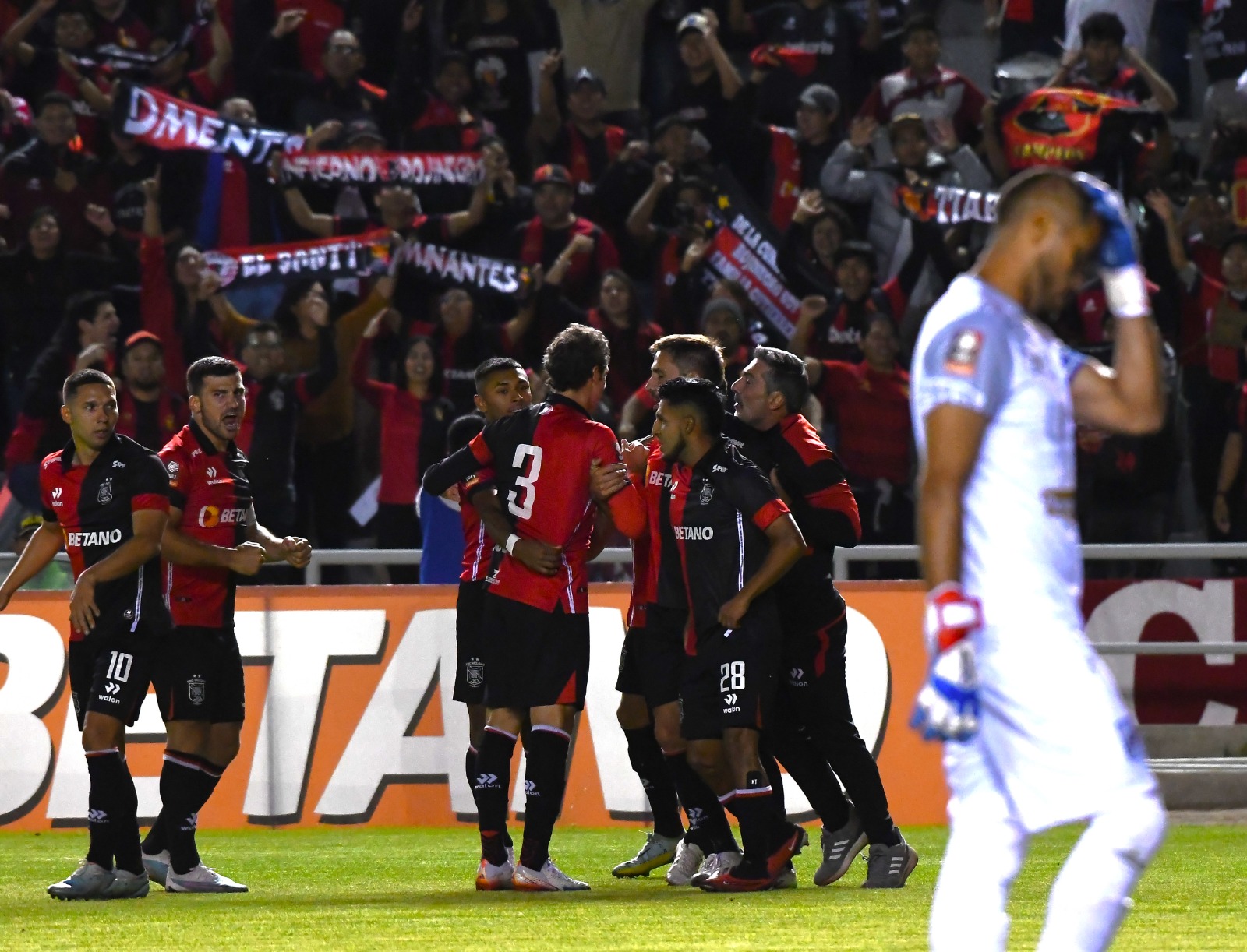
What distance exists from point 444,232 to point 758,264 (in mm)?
2299

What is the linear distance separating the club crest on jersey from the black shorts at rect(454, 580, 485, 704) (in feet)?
15.7

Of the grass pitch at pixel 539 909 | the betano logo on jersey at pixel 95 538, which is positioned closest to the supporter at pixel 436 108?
the grass pitch at pixel 539 909

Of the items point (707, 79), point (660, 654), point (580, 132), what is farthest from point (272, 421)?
point (660, 654)

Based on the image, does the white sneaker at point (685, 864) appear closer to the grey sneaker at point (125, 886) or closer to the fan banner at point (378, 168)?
the grey sneaker at point (125, 886)

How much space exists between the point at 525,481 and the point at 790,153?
24.2 feet

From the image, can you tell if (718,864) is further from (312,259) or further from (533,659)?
(312,259)

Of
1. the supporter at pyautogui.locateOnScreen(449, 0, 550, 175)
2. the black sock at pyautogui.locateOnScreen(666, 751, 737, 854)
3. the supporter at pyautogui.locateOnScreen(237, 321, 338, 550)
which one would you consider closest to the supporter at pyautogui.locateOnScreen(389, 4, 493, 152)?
the supporter at pyautogui.locateOnScreen(449, 0, 550, 175)

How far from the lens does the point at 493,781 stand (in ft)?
26.6

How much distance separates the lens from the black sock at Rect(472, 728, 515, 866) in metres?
8.09

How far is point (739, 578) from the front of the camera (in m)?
8.04

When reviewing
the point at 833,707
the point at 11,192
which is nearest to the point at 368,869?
the point at 833,707

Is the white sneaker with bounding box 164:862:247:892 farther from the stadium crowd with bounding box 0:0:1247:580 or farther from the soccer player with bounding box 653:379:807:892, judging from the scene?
the stadium crowd with bounding box 0:0:1247:580

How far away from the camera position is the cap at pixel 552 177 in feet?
46.3

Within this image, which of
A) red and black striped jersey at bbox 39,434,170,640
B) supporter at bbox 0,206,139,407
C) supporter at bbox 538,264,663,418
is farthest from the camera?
supporter at bbox 0,206,139,407
